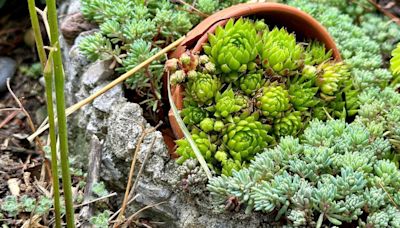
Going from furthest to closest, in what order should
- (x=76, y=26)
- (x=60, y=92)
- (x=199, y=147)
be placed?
(x=76, y=26)
(x=199, y=147)
(x=60, y=92)

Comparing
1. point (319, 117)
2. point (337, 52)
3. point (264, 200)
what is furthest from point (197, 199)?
point (337, 52)

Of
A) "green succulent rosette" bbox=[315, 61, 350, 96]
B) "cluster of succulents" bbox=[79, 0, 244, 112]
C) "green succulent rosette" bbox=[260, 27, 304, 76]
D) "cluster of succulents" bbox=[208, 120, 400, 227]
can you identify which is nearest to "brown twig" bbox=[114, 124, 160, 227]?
"cluster of succulents" bbox=[79, 0, 244, 112]

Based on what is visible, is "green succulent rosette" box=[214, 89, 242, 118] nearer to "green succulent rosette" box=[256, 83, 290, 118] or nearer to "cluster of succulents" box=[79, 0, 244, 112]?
"green succulent rosette" box=[256, 83, 290, 118]

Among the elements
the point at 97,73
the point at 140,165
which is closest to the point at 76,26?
the point at 97,73

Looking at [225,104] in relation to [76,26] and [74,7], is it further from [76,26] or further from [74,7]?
[74,7]

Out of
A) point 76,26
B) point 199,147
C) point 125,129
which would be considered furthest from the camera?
point 76,26

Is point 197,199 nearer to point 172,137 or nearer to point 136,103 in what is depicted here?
point 172,137

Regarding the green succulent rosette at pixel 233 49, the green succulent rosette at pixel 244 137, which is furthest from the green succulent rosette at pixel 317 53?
the green succulent rosette at pixel 244 137

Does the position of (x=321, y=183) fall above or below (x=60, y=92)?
below
